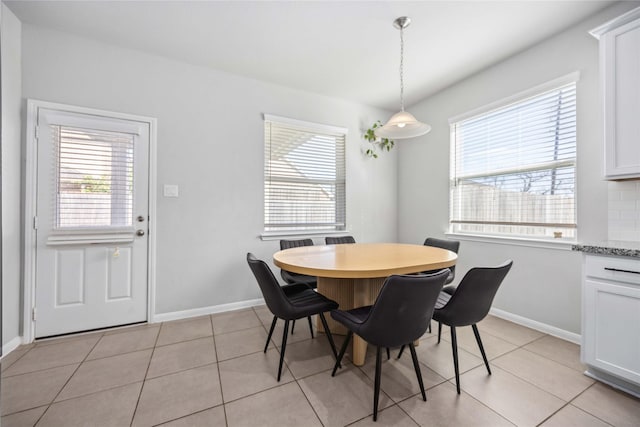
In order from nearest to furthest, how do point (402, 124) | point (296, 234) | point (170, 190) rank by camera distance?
1. point (402, 124)
2. point (170, 190)
3. point (296, 234)

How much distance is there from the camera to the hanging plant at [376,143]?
152 inches

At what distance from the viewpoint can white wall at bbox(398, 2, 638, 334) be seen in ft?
7.18

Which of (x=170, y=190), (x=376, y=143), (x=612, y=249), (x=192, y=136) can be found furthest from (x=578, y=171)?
(x=170, y=190)

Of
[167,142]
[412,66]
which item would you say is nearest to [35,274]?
[167,142]

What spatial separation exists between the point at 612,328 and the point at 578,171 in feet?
4.37

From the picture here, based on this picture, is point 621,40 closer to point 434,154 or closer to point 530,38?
point 530,38

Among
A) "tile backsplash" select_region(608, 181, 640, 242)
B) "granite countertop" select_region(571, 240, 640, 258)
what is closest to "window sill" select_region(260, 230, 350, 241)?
"granite countertop" select_region(571, 240, 640, 258)

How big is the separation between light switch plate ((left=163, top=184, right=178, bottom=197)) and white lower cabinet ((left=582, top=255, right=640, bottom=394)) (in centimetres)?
351

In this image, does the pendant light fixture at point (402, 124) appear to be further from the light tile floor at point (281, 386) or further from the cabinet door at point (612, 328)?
the light tile floor at point (281, 386)

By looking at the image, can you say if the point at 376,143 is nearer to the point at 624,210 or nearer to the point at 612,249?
the point at 624,210

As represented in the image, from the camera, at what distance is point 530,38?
2459 mm

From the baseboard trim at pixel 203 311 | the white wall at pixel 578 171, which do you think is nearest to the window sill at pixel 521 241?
the white wall at pixel 578 171

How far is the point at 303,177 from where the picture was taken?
3.53 m

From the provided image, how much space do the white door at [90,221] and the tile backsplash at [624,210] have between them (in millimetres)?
4117
